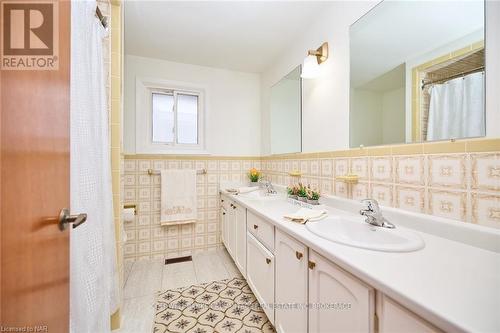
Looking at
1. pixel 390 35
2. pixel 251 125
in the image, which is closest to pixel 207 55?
pixel 251 125

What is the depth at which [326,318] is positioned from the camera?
0.78 metres

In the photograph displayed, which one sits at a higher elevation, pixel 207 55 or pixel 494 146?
pixel 207 55

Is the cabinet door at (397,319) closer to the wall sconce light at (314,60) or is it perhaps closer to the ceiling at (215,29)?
the wall sconce light at (314,60)

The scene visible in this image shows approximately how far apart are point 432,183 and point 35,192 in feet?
4.72

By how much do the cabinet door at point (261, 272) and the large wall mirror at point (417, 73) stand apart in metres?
0.93

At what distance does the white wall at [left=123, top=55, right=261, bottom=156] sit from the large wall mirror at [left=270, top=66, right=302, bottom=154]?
1.27ft

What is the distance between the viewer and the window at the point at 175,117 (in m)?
2.43

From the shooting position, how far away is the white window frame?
228 cm

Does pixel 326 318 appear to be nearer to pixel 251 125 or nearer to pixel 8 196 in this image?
pixel 8 196

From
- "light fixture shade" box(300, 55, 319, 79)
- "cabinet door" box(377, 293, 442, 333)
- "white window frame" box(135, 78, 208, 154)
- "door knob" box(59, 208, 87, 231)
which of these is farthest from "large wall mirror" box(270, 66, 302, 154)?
"door knob" box(59, 208, 87, 231)

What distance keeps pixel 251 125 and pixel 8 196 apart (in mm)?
2459

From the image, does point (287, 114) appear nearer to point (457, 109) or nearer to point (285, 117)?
→ point (285, 117)

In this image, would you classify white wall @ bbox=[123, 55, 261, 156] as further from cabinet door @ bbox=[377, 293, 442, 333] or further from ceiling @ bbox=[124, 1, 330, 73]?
cabinet door @ bbox=[377, 293, 442, 333]

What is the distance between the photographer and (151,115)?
238cm
